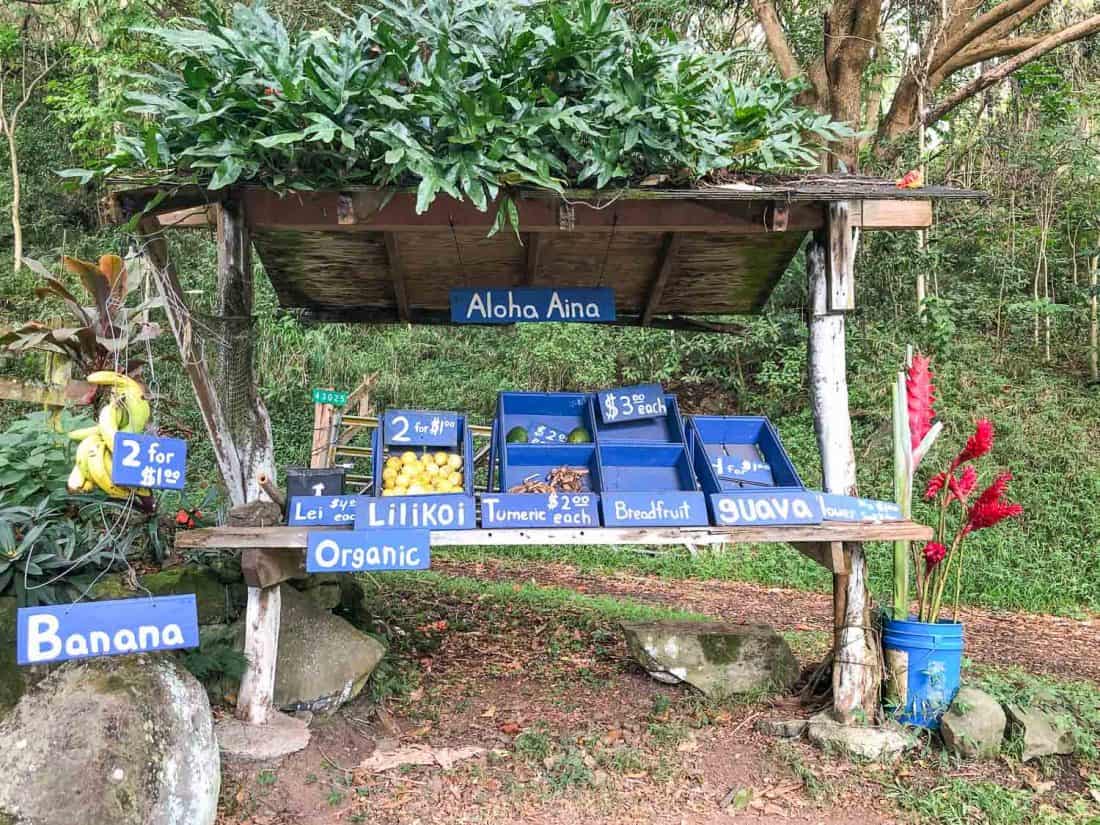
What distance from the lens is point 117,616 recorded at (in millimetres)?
3059

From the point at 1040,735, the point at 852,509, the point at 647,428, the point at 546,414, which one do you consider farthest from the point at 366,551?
the point at 1040,735

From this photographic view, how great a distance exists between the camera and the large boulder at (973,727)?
4191 millimetres

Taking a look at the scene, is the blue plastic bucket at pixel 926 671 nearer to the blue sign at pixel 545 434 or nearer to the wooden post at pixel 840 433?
the wooden post at pixel 840 433

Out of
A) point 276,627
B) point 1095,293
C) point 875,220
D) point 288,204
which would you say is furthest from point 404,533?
point 1095,293

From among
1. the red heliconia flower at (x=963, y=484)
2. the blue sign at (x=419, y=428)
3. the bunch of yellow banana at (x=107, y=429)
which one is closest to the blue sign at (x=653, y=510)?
the blue sign at (x=419, y=428)

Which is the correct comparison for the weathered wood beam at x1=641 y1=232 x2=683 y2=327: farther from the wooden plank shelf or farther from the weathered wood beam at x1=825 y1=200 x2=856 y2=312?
the wooden plank shelf

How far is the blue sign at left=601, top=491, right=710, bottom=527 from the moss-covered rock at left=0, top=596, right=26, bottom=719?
2585 millimetres

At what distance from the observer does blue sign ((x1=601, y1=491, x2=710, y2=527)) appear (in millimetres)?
4188

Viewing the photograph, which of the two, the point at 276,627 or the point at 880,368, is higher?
the point at 880,368

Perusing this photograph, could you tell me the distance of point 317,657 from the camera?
14.7ft

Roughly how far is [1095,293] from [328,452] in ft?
33.0

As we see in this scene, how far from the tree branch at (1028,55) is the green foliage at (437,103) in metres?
7.32

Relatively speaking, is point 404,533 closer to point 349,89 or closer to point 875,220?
point 349,89

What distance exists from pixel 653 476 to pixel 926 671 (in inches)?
68.4
